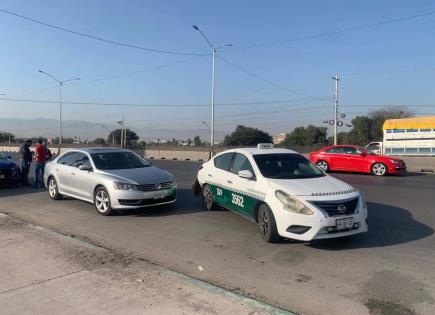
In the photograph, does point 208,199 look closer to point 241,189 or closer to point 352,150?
point 241,189

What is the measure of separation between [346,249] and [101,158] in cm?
618

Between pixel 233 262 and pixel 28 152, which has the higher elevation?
pixel 28 152

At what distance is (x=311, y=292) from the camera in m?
4.73

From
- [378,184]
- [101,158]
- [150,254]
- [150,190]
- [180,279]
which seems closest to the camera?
[180,279]

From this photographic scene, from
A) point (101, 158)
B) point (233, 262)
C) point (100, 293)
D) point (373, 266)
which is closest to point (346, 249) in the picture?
point (373, 266)

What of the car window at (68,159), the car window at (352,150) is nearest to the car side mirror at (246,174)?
the car window at (68,159)

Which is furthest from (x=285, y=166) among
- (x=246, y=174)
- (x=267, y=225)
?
(x=267, y=225)

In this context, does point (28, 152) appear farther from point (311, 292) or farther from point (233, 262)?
point (311, 292)

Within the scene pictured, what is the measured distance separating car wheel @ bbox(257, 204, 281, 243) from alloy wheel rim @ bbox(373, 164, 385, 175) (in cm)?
1281

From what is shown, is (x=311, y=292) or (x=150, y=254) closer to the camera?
(x=311, y=292)

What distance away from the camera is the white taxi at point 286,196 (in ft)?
20.3

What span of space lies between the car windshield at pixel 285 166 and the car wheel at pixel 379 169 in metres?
11.4

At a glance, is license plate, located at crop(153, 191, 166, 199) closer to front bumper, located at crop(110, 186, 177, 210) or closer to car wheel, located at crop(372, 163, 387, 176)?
front bumper, located at crop(110, 186, 177, 210)

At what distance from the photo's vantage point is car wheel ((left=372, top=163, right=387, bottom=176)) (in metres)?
18.1
